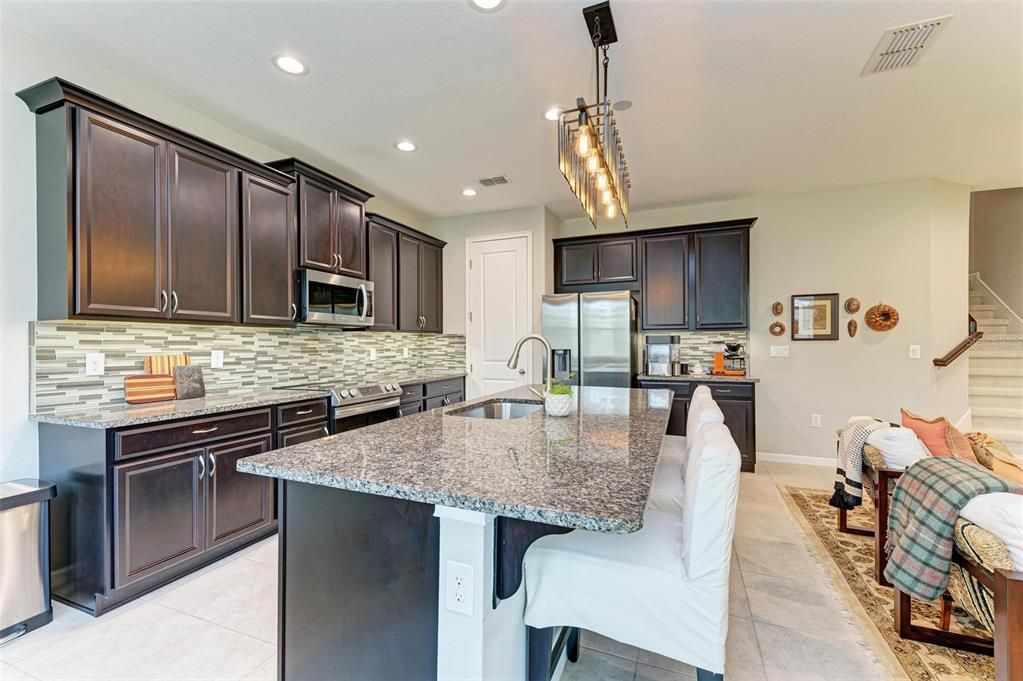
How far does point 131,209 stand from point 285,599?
2.13 meters

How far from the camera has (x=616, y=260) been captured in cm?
477

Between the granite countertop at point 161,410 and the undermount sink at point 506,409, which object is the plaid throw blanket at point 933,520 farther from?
the granite countertop at point 161,410

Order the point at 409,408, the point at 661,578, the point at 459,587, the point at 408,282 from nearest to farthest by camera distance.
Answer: the point at 459,587 → the point at 661,578 → the point at 409,408 → the point at 408,282

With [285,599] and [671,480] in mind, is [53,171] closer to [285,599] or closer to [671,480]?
[285,599]

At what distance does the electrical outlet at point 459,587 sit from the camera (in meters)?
1.00

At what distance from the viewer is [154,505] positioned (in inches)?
81.1

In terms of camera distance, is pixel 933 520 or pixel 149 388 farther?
pixel 149 388

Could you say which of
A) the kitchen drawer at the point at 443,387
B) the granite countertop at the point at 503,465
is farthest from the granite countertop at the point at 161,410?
the kitchen drawer at the point at 443,387

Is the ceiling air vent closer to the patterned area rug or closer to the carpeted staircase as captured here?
the patterned area rug

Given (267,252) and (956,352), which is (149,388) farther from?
(956,352)

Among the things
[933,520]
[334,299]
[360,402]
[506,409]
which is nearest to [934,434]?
[933,520]

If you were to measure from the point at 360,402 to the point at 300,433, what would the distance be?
54 centimetres

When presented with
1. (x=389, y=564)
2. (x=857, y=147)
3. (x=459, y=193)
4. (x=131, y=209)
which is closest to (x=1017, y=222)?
(x=857, y=147)

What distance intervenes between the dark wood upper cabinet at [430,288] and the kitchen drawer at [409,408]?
99 cm
